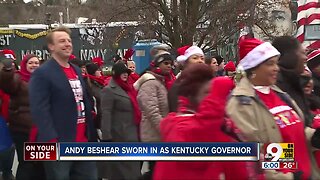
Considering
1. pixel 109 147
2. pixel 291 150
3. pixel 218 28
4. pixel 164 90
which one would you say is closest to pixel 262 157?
pixel 291 150

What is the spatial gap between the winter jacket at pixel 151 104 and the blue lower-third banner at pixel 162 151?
1.61 m

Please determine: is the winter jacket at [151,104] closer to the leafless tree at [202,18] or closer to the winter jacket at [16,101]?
the winter jacket at [16,101]

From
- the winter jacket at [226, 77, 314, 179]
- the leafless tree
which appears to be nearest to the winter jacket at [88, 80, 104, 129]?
the winter jacket at [226, 77, 314, 179]

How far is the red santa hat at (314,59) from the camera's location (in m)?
6.46

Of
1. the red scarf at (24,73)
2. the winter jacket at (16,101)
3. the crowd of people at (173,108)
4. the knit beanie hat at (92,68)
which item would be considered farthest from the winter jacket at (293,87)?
the knit beanie hat at (92,68)

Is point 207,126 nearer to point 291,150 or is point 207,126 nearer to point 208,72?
point 208,72

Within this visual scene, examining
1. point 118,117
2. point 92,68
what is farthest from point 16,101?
point 92,68

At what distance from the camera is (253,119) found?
3.97m

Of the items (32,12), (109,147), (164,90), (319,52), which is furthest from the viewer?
(32,12)

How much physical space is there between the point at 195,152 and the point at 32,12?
62.0m

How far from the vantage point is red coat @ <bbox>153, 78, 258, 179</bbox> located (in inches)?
143

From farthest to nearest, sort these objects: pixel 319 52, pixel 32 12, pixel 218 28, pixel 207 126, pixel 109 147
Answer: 1. pixel 32 12
2. pixel 218 28
3. pixel 319 52
4. pixel 109 147
5. pixel 207 126

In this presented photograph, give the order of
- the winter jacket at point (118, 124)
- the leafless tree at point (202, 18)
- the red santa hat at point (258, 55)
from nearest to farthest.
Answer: the red santa hat at point (258, 55) → the winter jacket at point (118, 124) → the leafless tree at point (202, 18)

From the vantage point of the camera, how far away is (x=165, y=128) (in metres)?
3.94
